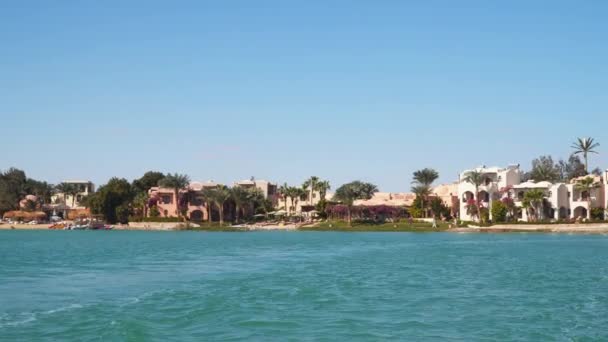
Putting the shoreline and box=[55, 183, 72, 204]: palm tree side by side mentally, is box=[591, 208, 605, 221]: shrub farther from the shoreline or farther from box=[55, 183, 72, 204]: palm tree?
box=[55, 183, 72, 204]: palm tree

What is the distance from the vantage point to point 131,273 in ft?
137

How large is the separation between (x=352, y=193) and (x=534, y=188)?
88.1 ft

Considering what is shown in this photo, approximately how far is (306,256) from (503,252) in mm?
16272

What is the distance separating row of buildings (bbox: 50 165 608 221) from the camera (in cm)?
10075

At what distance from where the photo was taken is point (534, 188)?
10269 centimetres

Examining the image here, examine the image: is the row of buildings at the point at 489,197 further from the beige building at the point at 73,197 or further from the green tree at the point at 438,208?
the beige building at the point at 73,197

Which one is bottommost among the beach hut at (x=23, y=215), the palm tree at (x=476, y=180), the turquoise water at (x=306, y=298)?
the turquoise water at (x=306, y=298)

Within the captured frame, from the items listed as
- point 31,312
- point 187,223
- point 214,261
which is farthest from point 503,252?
Result: point 187,223

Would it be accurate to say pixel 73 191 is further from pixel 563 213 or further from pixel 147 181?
pixel 563 213

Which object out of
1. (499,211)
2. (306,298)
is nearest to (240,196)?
Answer: (499,211)

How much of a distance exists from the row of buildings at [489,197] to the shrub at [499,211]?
2318 mm

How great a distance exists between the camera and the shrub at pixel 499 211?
334ft

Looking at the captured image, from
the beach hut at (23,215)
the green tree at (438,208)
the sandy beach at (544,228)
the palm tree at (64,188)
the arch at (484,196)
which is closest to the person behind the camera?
the sandy beach at (544,228)

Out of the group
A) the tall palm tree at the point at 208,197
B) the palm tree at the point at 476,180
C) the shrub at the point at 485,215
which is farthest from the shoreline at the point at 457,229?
the palm tree at the point at 476,180
